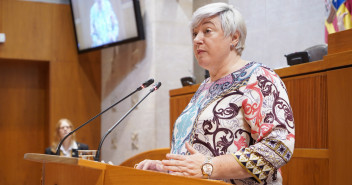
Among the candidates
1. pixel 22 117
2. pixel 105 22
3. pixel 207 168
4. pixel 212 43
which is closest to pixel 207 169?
pixel 207 168

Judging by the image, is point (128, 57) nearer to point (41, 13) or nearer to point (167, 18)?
point (167, 18)

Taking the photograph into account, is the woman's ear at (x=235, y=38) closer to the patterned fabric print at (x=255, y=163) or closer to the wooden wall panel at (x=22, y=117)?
the patterned fabric print at (x=255, y=163)

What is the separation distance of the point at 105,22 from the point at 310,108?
4.71 m

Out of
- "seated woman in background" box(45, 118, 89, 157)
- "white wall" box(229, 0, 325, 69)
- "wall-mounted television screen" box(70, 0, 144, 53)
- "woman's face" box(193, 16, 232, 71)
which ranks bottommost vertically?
"seated woman in background" box(45, 118, 89, 157)

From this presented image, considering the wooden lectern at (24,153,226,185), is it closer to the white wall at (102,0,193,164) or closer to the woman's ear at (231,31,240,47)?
the woman's ear at (231,31,240,47)

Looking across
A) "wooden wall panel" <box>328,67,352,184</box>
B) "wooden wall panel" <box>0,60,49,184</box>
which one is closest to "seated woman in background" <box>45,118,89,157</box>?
"wooden wall panel" <box>0,60,49,184</box>

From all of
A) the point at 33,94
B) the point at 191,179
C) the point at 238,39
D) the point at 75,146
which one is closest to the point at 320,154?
the point at 238,39

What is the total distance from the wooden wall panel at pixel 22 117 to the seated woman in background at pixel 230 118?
6.05 m

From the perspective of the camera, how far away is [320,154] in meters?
2.41

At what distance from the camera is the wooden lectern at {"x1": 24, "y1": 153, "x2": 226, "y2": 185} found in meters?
1.40

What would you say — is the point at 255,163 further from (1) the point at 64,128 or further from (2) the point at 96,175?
(1) the point at 64,128

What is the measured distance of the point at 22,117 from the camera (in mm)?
7590

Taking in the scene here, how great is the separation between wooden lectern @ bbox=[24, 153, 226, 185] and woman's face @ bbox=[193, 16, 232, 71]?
1.95 feet

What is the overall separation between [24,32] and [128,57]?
1.68 meters
